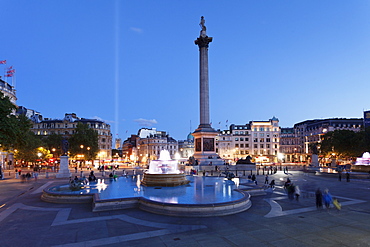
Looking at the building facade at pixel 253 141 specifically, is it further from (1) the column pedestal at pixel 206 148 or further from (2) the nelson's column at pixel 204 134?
(1) the column pedestal at pixel 206 148

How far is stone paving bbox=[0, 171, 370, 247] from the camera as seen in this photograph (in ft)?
33.2

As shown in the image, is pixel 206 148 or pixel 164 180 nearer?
pixel 164 180

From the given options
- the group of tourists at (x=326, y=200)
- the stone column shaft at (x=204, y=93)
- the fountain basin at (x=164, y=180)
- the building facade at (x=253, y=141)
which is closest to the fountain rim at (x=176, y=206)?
the group of tourists at (x=326, y=200)

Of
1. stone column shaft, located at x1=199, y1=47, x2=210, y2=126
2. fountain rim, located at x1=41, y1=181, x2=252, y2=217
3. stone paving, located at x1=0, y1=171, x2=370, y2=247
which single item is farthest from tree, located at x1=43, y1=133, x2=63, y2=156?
fountain rim, located at x1=41, y1=181, x2=252, y2=217

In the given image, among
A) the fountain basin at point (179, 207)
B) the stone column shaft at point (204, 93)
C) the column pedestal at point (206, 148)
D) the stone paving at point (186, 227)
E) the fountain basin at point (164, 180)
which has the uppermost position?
the stone column shaft at point (204, 93)

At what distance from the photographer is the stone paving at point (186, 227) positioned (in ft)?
33.2

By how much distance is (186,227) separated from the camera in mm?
11961

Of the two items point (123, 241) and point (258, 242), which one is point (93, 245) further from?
point (258, 242)

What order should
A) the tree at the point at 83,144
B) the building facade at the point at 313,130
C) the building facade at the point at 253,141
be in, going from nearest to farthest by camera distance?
the tree at the point at 83,144 → the building facade at the point at 313,130 → the building facade at the point at 253,141

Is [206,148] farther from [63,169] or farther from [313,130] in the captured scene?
[313,130]

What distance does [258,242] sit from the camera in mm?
9961

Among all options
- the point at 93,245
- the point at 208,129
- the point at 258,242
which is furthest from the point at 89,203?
the point at 208,129

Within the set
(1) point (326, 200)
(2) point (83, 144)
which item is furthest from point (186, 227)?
(2) point (83, 144)

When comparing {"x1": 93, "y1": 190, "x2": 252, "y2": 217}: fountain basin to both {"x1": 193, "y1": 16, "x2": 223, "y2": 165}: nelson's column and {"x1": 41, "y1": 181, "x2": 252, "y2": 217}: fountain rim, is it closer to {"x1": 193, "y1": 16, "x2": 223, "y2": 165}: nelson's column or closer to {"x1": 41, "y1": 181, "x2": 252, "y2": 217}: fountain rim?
{"x1": 41, "y1": 181, "x2": 252, "y2": 217}: fountain rim
